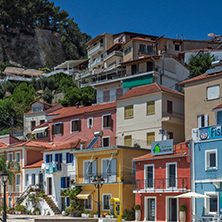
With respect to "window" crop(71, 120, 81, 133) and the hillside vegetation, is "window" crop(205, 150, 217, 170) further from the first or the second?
the hillside vegetation

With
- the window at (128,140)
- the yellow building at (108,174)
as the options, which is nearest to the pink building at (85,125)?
the window at (128,140)

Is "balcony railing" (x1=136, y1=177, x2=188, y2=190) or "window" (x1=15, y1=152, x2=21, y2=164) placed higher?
"window" (x1=15, y1=152, x2=21, y2=164)

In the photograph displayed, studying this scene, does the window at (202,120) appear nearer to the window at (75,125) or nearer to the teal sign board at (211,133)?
the teal sign board at (211,133)

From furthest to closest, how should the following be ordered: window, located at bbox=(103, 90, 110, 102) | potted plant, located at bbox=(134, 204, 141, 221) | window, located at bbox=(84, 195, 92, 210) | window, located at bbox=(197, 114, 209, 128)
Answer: window, located at bbox=(103, 90, 110, 102), window, located at bbox=(197, 114, 209, 128), window, located at bbox=(84, 195, 92, 210), potted plant, located at bbox=(134, 204, 141, 221)

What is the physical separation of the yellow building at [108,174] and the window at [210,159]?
916cm

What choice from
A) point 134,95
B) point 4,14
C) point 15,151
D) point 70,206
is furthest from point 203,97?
point 4,14

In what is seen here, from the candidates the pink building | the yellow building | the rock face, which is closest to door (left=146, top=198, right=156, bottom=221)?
the yellow building

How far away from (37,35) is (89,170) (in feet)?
317

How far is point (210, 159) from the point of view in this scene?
32.8 meters

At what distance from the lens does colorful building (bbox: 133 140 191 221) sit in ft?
113

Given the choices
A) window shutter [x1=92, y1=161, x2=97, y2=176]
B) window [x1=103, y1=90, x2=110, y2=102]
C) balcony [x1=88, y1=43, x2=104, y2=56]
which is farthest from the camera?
balcony [x1=88, y1=43, x2=104, y2=56]

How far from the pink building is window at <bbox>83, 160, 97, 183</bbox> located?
15.3 ft

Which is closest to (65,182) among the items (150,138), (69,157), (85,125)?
(69,157)

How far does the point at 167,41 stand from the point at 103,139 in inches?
1177
